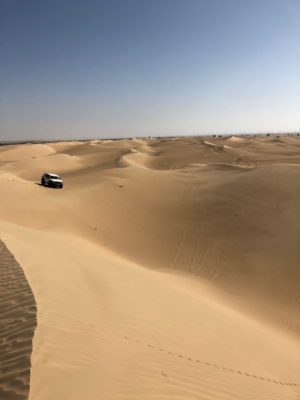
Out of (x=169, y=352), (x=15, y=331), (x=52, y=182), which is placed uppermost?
(x=15, y=331)

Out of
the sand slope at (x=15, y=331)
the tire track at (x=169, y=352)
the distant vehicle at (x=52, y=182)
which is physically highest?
the sand slope at (x=15, y=331)

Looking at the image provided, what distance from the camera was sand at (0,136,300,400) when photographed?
19.5 ft

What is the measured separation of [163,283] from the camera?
12539 mm

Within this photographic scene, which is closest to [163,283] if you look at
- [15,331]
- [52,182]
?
[15,331]

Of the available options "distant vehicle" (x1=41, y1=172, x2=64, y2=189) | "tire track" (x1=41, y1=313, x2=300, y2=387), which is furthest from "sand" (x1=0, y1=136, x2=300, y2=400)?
"distant vehicle" (x1=41, y1=172, x2=64, y2=189)

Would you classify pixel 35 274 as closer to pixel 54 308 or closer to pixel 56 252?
pixel 54 308

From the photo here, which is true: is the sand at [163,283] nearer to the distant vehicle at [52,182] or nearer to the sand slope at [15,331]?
the sand slope at [15,331]

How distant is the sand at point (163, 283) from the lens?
234 inches

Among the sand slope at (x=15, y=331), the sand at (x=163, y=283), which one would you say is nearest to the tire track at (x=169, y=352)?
the sand at (x=163, y=283)

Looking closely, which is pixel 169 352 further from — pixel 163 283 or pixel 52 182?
pixel 52 182

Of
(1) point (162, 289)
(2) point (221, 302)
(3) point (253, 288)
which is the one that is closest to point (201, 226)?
(3) point (253, 288)

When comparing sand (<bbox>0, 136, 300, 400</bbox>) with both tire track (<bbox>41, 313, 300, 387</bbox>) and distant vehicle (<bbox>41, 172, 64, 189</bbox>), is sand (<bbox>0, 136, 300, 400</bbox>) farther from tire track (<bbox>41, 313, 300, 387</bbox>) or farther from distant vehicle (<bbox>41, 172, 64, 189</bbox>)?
distant vehicle (<bbox>41, 172, 64, 189</bbox>)

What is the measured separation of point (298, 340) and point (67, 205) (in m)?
14.8

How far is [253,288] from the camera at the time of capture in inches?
568
